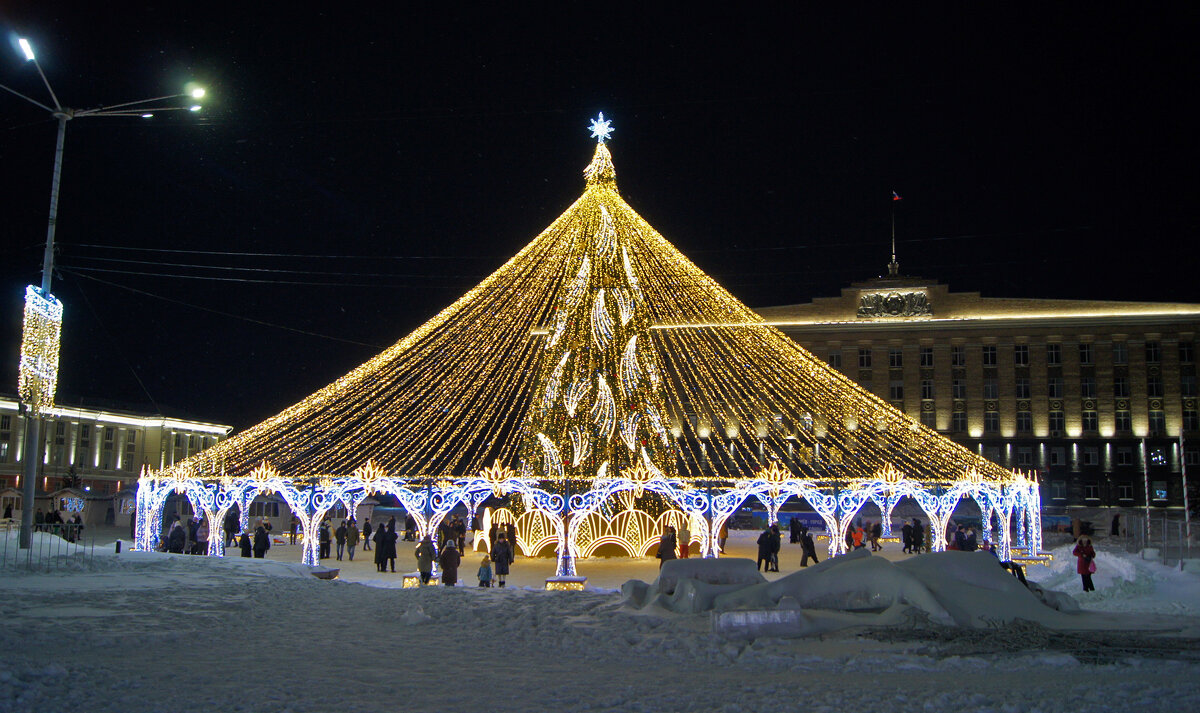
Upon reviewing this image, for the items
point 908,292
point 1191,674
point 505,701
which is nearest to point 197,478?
point 505,701

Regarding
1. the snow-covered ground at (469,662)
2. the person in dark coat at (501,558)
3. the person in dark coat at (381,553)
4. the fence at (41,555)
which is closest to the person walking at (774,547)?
the person in dark coat at (501,558)

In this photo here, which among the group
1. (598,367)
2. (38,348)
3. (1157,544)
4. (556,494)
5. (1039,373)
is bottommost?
(1157,544)

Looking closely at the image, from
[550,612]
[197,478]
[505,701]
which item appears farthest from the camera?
[197,478]

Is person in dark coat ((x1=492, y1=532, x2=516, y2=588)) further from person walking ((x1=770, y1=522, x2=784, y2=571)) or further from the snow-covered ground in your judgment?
person walking ((x1=770, y1=522, x2=784, y2=571))

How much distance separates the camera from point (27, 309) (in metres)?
17.9

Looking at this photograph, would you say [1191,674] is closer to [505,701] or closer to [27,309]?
[505,701]

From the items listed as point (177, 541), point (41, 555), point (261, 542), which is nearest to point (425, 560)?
point (41, 555)

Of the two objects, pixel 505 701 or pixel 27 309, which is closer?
pixel 505 701

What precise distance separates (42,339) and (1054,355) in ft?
194

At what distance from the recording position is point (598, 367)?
81.5ft

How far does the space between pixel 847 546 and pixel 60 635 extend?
22.4m

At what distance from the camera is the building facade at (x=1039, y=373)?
60875 mm

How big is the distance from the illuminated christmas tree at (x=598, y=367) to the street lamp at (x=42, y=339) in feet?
35.1

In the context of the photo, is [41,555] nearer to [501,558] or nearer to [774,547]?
[501,558]
